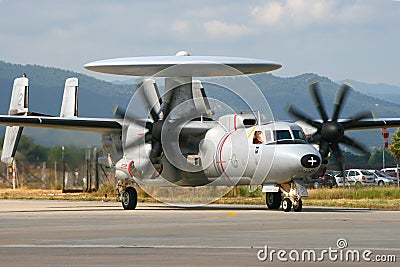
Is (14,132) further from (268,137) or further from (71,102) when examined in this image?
(268,137)

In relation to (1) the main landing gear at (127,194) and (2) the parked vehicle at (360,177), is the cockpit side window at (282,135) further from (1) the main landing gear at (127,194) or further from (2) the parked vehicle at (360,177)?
(2) the parked vehicle at (360,177)

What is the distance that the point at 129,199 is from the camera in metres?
32.9

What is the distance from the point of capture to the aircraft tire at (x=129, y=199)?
108ft

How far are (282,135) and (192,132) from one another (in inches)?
169

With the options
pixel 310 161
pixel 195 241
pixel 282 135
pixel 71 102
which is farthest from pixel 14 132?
pixel 195 241

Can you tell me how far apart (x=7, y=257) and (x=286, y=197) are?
17121mm

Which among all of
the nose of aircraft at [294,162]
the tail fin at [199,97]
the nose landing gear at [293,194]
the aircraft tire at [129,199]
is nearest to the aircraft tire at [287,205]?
the nose landing gear at [293,194]

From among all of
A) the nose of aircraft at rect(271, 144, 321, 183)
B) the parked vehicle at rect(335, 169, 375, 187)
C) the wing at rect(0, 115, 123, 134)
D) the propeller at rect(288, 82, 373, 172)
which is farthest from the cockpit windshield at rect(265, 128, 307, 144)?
the parked vehicle at rect(335, 169, 375, 187)

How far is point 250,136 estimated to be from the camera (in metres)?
30.0

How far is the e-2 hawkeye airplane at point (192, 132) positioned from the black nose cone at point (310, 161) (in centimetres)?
159

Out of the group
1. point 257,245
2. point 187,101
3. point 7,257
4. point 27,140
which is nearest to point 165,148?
point 187,101

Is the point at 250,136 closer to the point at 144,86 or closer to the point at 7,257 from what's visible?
the point at 144,86

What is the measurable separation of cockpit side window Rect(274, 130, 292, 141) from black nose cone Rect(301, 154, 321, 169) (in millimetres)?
1519

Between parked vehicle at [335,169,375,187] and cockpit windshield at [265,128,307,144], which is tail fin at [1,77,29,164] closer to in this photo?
cockpit windshield at [265,128,307,144]
